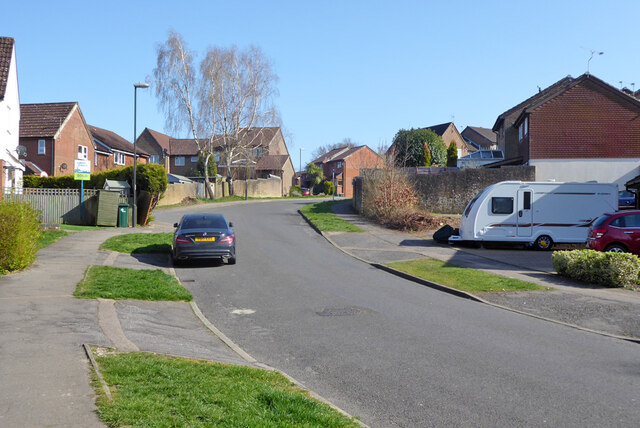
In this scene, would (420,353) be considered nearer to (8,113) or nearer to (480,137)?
(8,113)

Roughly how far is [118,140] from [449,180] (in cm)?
3815

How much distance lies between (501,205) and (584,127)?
1565 centimetres

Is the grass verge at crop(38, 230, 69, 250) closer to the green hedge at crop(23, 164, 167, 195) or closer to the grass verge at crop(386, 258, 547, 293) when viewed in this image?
the green hedge at crop(23, 164, 167, 195)

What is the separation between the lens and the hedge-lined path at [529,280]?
10.5 meters

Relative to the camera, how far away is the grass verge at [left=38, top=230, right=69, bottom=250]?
1769cm

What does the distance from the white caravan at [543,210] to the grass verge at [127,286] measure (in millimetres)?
13102

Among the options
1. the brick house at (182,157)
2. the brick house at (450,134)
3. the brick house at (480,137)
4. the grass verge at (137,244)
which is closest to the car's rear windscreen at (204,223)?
the grass verge at (137,244)

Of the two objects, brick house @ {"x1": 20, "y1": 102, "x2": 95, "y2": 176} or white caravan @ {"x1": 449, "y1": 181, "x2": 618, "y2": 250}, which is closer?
white caravan @ {"x1": 449, "y1": 181, "x2": 618, "y2": 250}

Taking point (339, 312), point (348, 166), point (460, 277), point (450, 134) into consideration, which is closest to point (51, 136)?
point (460, 277)

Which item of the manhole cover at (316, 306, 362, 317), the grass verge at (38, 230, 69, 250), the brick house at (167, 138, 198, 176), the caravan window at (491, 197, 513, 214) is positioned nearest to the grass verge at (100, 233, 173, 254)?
the grass verge at (38, 230, 69, 250)

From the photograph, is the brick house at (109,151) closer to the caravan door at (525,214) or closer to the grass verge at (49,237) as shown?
the grass verge at (49,237)

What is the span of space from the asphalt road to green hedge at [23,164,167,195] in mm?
14735

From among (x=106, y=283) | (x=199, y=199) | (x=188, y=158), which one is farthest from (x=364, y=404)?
(x=188, y=158)

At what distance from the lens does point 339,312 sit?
36.2 ft
